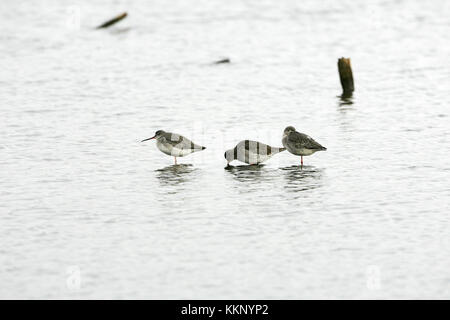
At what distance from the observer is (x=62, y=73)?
112 feet

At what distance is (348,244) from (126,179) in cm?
599

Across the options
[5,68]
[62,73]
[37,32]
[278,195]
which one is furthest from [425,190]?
[37,32]

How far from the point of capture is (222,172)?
1947cm

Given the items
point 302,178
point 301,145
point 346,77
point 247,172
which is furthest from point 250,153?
point 346,77

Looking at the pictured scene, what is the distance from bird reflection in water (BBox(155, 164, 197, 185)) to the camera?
742 inches

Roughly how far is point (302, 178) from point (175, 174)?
8.72 feet

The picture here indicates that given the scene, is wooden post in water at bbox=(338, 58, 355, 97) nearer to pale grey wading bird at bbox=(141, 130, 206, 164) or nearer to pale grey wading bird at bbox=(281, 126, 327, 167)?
pale grey wading bird at bbox=(281, 126, 327, 167)

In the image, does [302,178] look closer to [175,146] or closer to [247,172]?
[247,172]

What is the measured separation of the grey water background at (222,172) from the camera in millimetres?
13469

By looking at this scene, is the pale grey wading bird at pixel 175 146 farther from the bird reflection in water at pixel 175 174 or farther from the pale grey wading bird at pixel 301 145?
the pale grey wading bird at pixel 301 145

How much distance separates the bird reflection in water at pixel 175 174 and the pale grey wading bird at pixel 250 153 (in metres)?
0.90

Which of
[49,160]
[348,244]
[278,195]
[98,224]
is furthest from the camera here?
[49,160]

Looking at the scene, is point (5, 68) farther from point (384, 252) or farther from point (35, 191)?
point (384, 252)

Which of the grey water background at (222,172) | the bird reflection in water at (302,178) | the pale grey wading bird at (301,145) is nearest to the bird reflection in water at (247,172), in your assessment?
the grey water background at (222,172)
